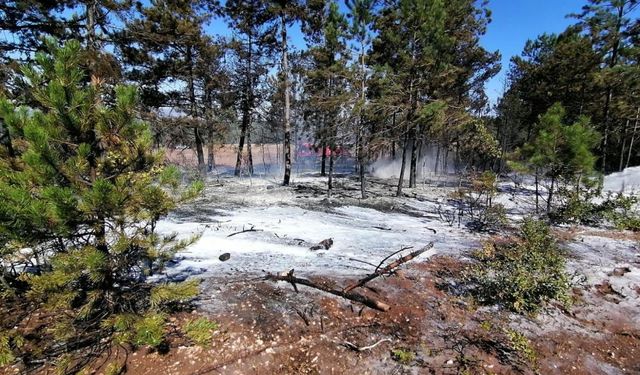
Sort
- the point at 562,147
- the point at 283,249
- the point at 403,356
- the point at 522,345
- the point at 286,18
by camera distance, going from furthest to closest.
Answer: the point at 286,18 → the point at 562,147 → the point at 283,249 → the point at 522,345 → the point at 403,356

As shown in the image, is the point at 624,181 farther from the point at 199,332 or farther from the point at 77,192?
the point at 77,192

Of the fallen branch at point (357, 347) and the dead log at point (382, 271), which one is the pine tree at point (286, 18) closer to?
the dead log at point (382, 271)

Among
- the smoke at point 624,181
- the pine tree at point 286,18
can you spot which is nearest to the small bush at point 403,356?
the pine tree at point 286,18

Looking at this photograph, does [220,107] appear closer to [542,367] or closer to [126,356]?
[126,356]

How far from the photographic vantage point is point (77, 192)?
3.09 m

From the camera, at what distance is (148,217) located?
346cm

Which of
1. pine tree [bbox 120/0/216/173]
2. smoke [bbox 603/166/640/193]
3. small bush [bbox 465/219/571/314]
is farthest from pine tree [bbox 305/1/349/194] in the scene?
smoke [bbox 603/166/640/193]

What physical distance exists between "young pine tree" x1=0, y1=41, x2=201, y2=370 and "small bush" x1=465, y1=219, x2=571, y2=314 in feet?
16.2

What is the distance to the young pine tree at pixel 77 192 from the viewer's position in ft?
9.54

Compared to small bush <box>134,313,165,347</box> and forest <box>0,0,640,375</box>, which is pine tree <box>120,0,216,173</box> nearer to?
forest <box>0,0,640,375</box>

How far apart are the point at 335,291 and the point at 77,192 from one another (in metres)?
3.84

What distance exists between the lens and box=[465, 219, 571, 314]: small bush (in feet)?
18.0

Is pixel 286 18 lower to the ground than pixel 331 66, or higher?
higher

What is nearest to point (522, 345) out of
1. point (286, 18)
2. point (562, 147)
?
point (562, 147)
